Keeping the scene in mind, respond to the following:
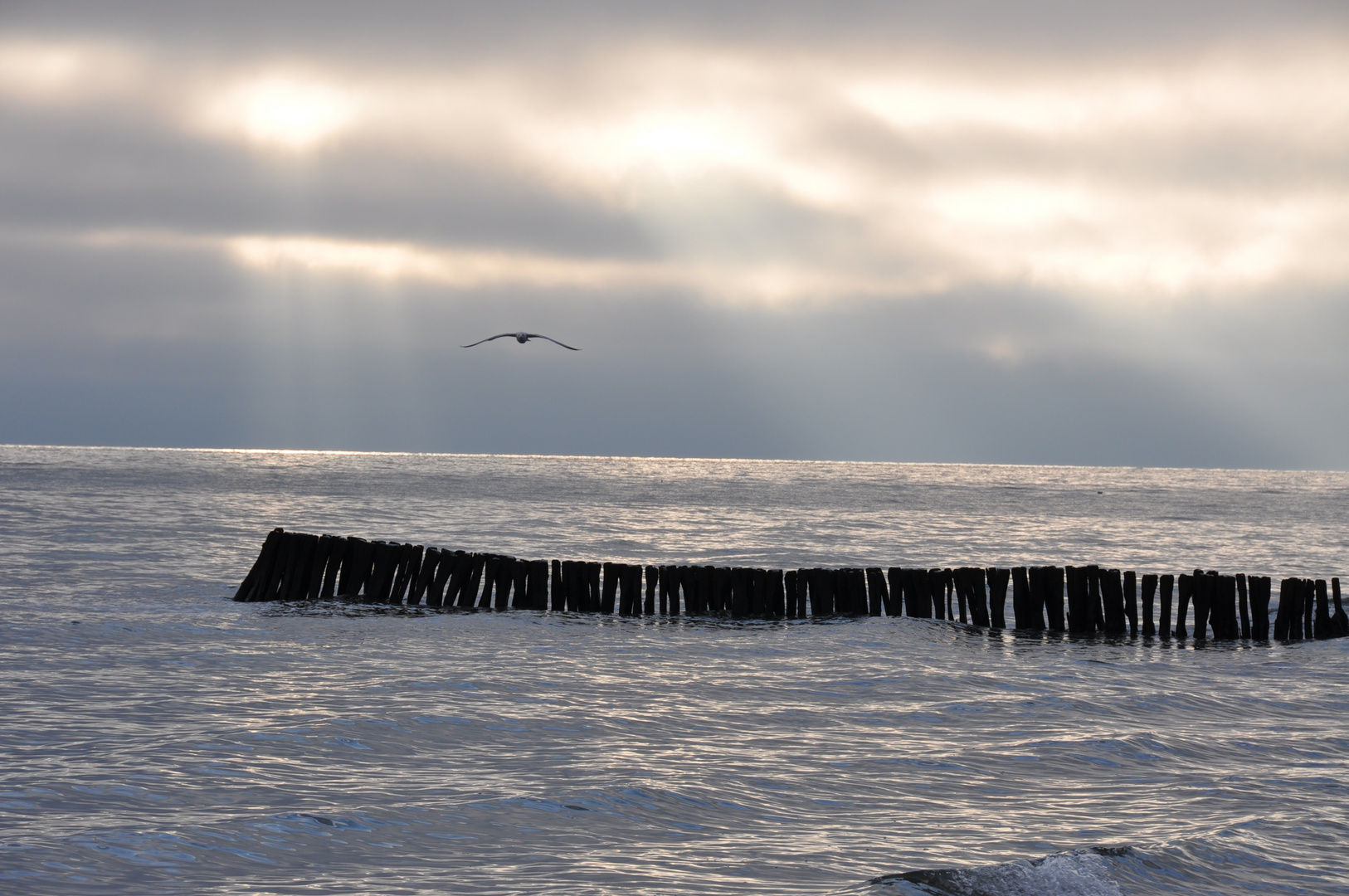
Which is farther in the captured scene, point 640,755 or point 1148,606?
point 1148,606

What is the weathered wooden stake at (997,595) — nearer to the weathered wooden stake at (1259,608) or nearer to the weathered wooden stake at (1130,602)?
the weathered wooden stake at (1130,602)

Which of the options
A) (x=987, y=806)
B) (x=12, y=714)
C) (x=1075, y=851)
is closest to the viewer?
(x=1075, y=851)

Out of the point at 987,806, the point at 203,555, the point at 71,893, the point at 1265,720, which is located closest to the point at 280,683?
the point at 71,893

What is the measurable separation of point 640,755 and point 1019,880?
3501mm

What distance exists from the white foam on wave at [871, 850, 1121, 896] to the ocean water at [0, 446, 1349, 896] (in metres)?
0.02

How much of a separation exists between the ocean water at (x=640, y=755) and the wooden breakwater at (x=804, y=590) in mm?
616

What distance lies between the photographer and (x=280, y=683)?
1122cm

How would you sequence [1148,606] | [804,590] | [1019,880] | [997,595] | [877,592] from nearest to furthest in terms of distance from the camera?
[1019,880], [1148,606], [997,595], [877,592], [804,590]

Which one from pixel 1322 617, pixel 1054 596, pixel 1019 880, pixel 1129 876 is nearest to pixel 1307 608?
pixel 1322 617

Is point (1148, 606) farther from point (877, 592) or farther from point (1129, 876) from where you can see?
point (1129, 876)

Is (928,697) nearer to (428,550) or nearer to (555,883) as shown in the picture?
(555,883)

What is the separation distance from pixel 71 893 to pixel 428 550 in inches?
543

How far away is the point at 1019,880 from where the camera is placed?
231 inches

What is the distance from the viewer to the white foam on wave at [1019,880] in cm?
578
